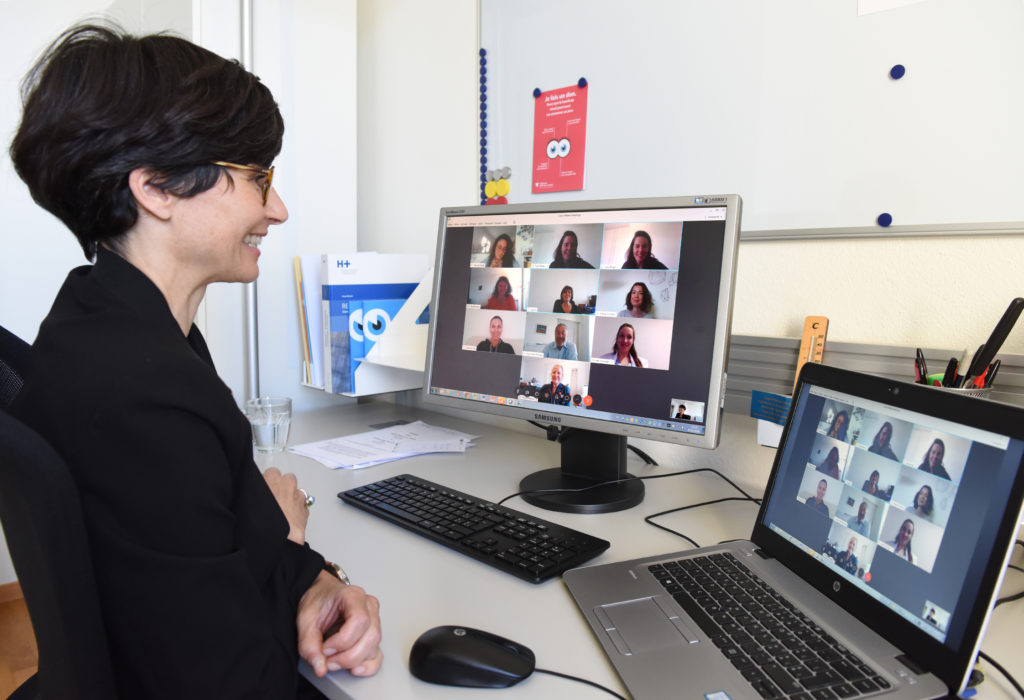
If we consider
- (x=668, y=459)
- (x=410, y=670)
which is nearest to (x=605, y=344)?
(x=668, y=459)

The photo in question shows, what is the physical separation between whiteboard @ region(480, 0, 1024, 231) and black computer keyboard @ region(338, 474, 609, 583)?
0.68 meters

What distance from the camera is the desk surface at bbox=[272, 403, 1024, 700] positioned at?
0.66 meters

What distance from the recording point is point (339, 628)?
2.36ft

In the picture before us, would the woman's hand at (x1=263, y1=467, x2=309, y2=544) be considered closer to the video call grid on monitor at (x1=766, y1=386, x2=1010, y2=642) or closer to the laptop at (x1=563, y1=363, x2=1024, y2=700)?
the laptop at (x1=563, y1=363, x2=1024, y2=700)

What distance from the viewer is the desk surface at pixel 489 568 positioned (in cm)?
66

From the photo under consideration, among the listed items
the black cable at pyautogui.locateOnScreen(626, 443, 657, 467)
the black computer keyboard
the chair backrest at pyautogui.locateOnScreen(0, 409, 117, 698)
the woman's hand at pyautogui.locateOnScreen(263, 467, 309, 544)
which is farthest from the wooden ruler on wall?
the chair backrest at pyautogui.locateOnScreen(0, 409, 117, 698)

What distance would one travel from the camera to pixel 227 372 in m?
1.84

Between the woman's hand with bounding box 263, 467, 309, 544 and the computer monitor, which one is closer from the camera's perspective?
the woman's hand with bounding box 263, 467, 309, 544

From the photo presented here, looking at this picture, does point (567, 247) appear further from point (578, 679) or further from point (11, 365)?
point (11, 365)

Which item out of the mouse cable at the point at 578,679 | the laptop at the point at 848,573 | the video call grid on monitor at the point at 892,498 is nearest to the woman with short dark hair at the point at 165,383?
the mouse cable at the point at 578,679

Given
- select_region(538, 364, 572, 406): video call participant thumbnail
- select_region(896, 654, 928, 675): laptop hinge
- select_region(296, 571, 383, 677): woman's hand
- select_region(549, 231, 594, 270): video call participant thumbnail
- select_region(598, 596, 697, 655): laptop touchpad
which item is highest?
select_region(549, 231, 594, 270): video call participant thumbnail

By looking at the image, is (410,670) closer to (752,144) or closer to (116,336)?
(116,336)

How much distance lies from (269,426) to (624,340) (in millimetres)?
786

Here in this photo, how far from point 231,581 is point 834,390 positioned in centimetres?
71
